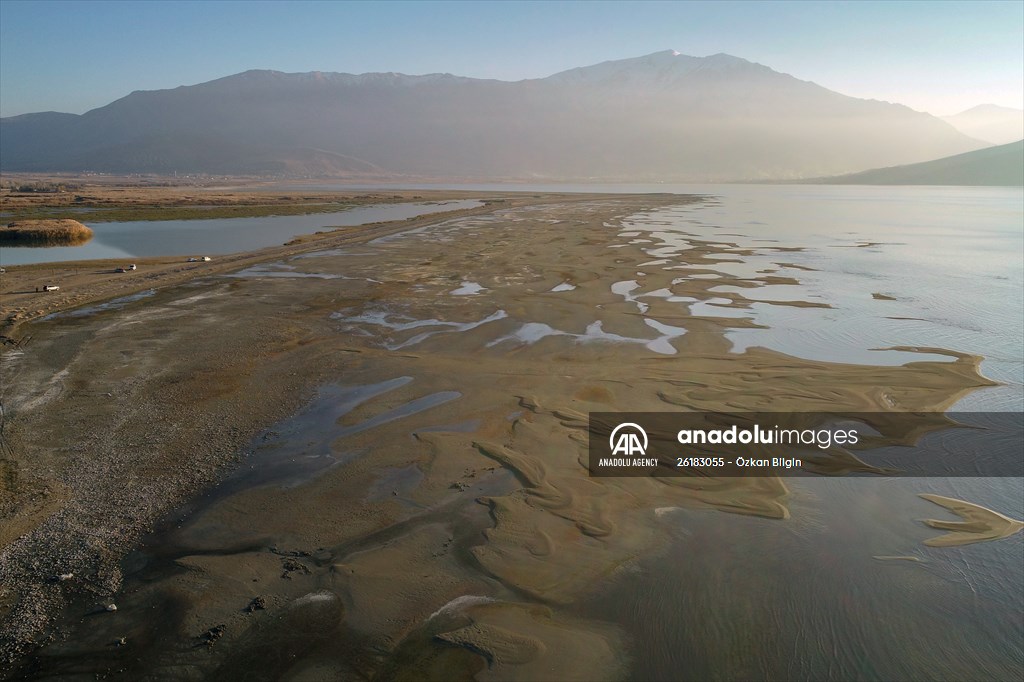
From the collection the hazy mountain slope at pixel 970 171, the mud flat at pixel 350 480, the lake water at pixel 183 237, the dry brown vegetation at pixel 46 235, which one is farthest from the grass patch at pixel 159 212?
the hazy mountain slope at pixel 970 171

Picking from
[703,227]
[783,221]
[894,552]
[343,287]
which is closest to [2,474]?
[894,552]

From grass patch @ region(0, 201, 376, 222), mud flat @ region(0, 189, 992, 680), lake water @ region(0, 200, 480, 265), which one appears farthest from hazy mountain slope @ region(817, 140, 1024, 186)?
mud flat @ region(0, 189, 992, 680)

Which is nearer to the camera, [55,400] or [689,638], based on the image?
[689,638]

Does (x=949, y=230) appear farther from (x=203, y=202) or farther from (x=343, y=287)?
(x=203, y=202)

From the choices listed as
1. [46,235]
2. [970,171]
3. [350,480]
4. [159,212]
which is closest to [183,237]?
[46,235]

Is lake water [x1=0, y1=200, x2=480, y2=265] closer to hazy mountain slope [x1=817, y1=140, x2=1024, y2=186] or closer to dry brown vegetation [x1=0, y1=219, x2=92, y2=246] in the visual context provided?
dry brown vegetation [x1=0, y1=219, x2=92, y2=246]

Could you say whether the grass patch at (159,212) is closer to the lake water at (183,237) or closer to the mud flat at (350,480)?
the lake water at (183,237)
